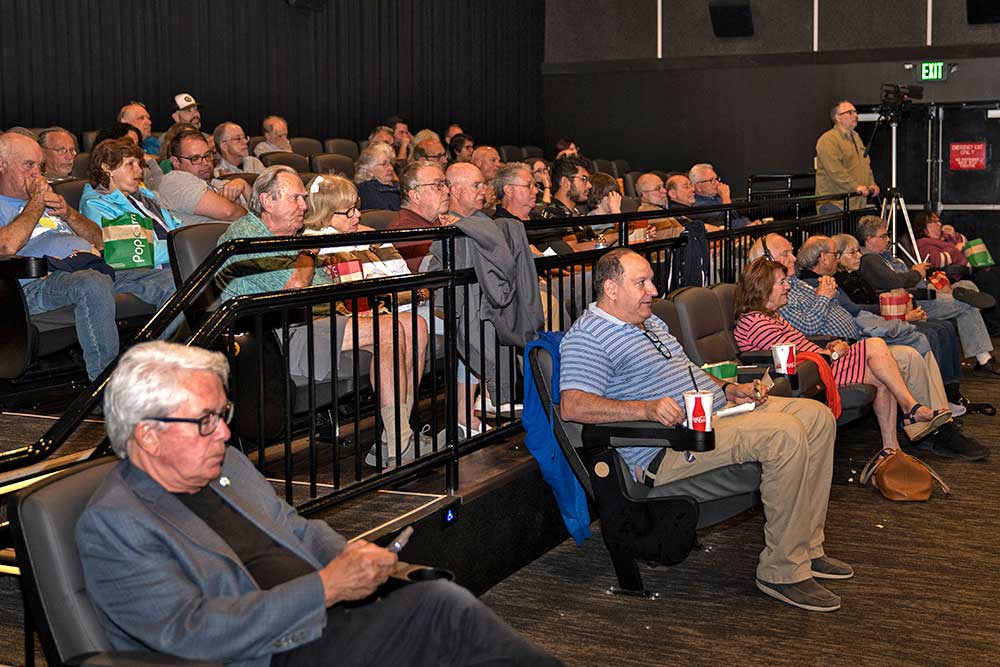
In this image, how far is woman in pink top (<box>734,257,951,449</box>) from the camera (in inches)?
213

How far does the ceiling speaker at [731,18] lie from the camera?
531 inches

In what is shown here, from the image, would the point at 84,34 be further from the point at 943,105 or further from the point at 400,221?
the point at 943,105

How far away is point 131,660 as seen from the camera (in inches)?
80.7

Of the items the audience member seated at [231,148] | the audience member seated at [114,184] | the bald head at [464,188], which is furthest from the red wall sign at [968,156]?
the audience member seated at [114,184]

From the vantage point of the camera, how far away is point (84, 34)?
909 cm

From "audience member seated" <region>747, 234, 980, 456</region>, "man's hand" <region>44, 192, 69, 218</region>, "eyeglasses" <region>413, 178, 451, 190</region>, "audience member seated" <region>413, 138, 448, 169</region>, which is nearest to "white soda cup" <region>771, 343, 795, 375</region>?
"audience member seated" <region>747, 234, 980, 456</region>

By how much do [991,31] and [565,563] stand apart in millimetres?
10311

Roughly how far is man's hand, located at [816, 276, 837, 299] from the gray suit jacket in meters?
4.53

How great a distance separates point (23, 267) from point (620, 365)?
202 centimetres

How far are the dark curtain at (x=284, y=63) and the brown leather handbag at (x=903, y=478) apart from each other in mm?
6360

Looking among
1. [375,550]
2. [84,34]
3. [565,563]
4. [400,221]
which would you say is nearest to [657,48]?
[84,34]

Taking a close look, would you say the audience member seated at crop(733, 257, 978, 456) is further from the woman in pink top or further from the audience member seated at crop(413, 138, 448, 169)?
the audience member seated at crop(413, 138, 448, 169)

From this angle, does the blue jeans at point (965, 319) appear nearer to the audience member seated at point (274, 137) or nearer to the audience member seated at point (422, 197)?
the audience member seated at point (422, 197)

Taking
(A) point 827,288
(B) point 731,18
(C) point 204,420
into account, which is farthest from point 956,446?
(B) point 731,18
